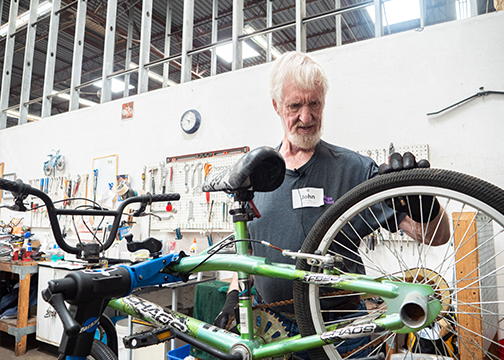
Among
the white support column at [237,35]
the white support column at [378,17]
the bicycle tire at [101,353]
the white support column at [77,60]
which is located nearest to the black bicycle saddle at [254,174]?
the bicycle tire at [101,353]

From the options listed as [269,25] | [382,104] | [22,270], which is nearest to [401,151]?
[382,104]

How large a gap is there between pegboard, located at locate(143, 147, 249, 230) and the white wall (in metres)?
0.09

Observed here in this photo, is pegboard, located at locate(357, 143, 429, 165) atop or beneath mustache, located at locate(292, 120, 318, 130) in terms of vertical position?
atop

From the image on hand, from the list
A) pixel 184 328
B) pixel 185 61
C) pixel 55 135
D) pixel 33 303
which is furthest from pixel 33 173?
pixel 184 328

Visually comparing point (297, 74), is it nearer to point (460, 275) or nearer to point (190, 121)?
point (460, 275)

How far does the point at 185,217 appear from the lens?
9.21ft

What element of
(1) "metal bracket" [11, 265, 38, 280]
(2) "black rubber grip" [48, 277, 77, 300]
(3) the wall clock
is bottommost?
(1) "metal bracket" [11, 265, 38, 280]

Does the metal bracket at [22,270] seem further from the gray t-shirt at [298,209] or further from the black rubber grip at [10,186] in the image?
the gray t-shirt at [298,209]

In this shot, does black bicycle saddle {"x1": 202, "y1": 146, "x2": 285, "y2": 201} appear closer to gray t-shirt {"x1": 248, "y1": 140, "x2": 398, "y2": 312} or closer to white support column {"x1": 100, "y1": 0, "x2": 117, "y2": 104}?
gray t-shirt {"x1": 248, "y1": 140, "x2": 398, "y2": 312}

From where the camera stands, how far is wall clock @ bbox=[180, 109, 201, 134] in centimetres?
286

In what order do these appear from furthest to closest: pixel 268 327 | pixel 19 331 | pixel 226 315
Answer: pixel 19 331 < pixel 226 315 < pixel 268 327

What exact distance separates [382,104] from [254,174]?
154cm

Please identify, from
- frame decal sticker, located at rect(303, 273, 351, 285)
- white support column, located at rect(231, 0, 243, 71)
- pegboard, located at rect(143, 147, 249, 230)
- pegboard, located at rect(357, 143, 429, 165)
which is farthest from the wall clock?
frame decal sticker, located at rect(303, 273, 351, 285)

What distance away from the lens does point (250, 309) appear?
0.88m
